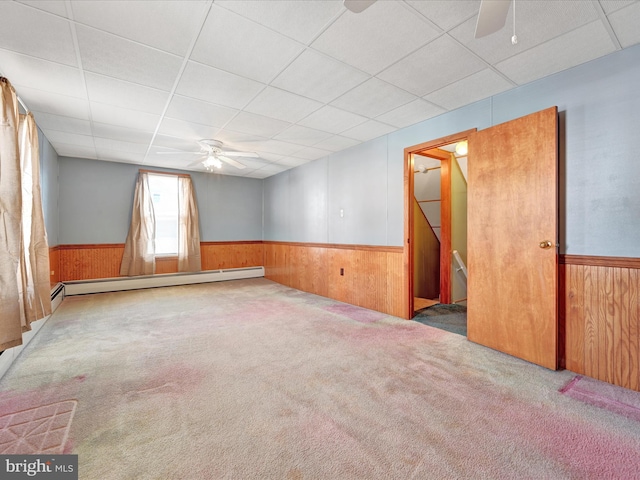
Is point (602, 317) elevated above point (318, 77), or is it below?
below

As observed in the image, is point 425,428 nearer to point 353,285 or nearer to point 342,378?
point 342,378

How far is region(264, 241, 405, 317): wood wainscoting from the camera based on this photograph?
4.02 m

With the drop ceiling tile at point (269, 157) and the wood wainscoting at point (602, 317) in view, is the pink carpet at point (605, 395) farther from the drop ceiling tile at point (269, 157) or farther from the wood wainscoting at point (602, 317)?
the drop ceiling tile at point (269, 157)

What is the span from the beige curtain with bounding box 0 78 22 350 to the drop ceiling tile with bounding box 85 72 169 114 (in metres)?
0.62

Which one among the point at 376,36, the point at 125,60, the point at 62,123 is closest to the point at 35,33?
the point at 125,60

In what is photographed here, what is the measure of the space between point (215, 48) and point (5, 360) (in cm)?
298

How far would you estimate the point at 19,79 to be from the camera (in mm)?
2605

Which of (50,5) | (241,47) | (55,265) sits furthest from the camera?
(55,265)

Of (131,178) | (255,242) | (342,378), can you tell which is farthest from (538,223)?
(131,178)

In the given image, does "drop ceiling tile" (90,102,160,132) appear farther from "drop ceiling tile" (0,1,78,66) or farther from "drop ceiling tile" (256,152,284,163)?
"drop ceiling tile" (256,152,284,163)

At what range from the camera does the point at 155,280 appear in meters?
6.00

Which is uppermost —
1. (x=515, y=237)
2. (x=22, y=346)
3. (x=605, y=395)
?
(x=515, y=237)

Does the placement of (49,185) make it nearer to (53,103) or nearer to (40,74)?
(53,103)
